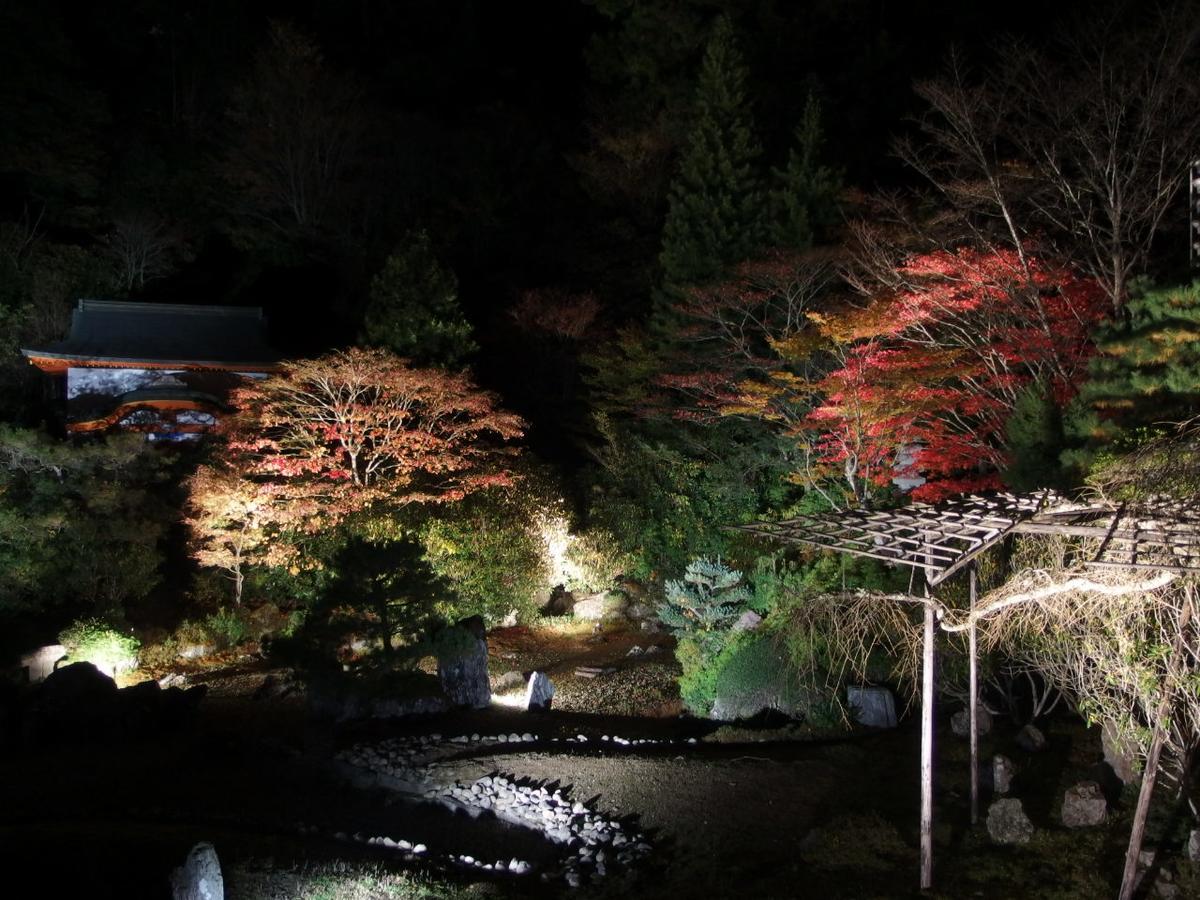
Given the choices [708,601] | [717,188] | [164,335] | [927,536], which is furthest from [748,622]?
[164,335]

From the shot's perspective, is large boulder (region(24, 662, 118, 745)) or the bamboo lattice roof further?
large boulder (region(24, 662, 118, 745))

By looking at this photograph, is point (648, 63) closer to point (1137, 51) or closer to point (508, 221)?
point (508, 221)

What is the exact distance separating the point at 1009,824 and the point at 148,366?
19.1 metres

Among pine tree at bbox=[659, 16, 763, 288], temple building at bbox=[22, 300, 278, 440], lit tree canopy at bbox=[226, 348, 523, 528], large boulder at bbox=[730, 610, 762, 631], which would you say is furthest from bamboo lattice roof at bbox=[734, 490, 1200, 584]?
temple building at bbox=[22, 300, 278, 440]

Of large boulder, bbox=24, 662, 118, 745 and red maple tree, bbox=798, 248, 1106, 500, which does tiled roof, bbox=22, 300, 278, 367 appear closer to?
large boulder, bbox=24, 662, 118, 745

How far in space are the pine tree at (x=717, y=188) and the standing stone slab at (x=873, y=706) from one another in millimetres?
9983

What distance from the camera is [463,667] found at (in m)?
10.7

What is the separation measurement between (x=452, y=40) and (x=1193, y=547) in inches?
1214

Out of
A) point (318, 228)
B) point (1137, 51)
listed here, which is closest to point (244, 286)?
point (318, 228)

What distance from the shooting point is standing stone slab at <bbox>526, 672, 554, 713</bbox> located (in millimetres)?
10789

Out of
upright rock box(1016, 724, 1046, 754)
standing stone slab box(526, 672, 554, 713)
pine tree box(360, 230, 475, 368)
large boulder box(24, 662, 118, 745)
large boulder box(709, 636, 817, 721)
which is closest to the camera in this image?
upright rock box(1016, 724, 1046, 754)

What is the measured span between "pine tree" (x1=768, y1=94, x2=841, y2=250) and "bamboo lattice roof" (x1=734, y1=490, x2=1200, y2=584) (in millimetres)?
12003

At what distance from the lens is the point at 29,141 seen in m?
24.3

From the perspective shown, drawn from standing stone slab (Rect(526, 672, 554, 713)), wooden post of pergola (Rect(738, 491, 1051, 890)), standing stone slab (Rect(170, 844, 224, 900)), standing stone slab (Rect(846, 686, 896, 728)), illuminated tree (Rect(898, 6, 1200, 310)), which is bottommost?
standing stone slab (Rect(526, 672, 554, 713))
